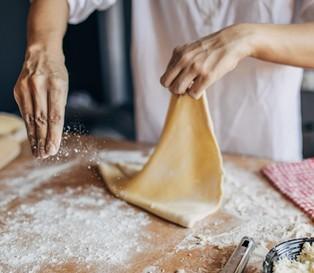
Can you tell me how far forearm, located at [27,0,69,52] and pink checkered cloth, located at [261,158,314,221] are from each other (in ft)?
1.55

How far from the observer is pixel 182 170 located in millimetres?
1013

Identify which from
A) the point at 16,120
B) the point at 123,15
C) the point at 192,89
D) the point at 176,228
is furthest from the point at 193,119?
the point at 123,15

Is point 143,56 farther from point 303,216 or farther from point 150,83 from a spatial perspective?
point 303,216

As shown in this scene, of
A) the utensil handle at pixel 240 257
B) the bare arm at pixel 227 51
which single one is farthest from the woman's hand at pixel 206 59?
the utensil handle at pixel 240 257

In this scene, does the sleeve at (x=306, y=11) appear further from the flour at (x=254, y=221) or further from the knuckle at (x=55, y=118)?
the knuckle at (x=55, y=118)

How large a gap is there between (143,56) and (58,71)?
1.10 ft

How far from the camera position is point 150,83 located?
1232mm

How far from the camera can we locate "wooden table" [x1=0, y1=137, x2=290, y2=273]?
0.78m

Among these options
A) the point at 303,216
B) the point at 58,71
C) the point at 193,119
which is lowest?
the point at 303,216

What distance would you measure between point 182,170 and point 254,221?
7.0 inches

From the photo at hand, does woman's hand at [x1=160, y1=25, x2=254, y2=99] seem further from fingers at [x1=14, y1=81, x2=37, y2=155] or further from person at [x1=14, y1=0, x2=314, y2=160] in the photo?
fingers at [x1=14, y1=81, x2=37, y2=155]

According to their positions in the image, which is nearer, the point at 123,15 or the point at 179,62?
the point at 179,62

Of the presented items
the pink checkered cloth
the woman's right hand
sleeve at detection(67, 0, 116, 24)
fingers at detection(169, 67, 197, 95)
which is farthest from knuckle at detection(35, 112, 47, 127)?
the pink checkered cloth

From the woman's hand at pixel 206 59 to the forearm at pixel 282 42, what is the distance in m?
0.02
